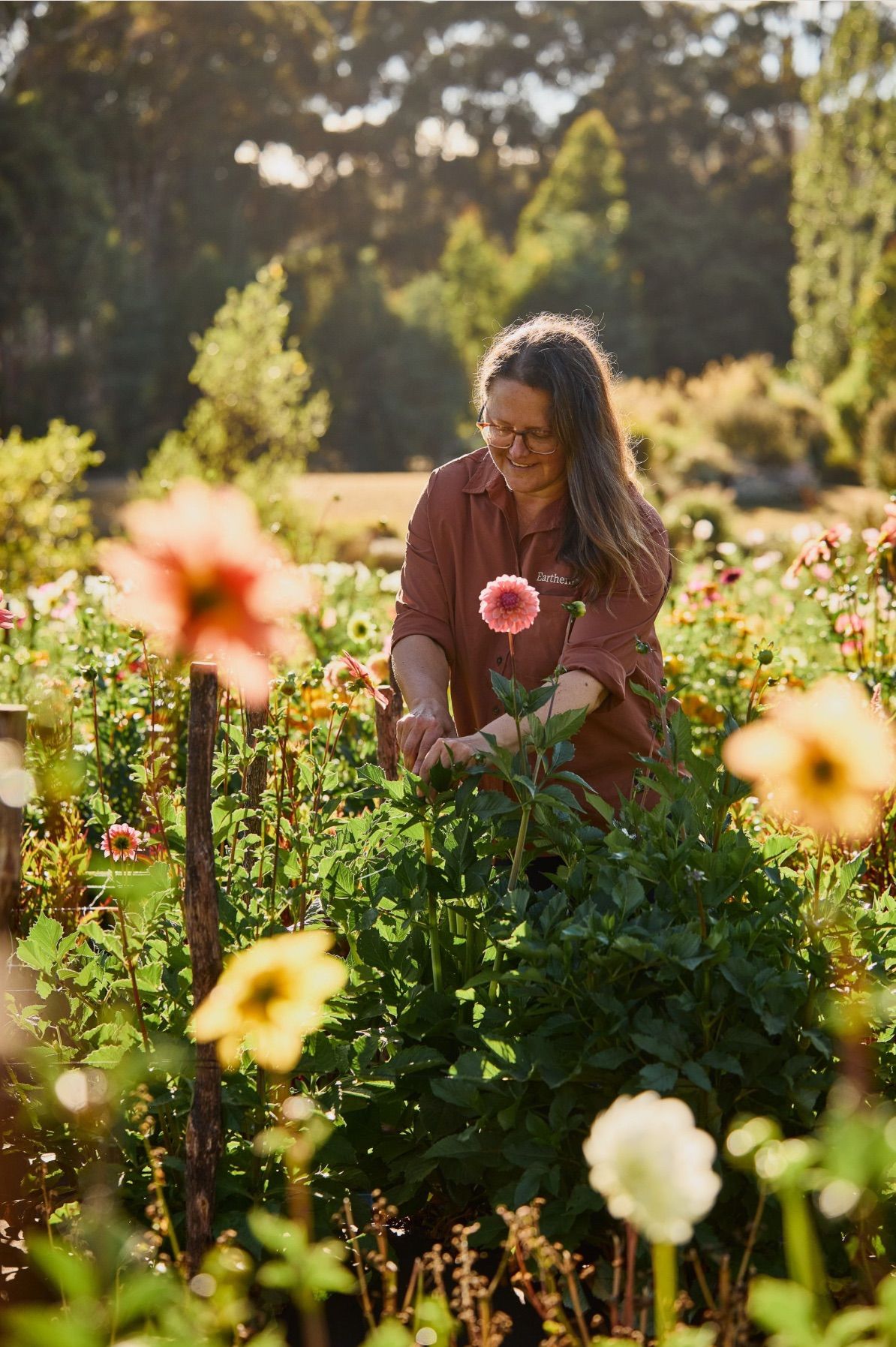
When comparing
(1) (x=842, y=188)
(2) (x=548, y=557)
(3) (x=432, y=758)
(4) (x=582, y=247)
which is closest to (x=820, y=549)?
(2) (x=548, y=557)

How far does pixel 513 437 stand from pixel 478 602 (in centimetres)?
35

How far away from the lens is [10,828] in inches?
63.9

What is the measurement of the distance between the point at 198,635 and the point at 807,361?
947 inches

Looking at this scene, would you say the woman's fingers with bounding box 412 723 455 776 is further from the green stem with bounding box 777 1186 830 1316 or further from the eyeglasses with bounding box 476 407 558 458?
the green stem with bounding box 777 1186 830 1316

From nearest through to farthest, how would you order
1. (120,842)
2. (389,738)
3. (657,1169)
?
1. (657,1169)
2. (120,842)
3. (389,738)

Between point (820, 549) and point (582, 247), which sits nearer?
point (820, 549)

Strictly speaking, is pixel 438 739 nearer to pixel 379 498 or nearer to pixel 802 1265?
pixel 802 1265

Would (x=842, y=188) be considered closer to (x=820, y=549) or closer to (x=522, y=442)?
(x=820, y=549)

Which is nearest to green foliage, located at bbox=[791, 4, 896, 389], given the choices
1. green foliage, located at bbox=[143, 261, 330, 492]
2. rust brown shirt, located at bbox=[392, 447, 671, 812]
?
green foliage, located at bbox=[143, 261, 330, 492]

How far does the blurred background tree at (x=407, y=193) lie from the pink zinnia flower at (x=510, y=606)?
47.7 ft

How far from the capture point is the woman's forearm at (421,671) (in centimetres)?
236

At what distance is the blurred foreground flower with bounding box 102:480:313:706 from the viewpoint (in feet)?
3.20

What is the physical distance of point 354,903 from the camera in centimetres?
188

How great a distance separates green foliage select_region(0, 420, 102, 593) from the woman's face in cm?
458
